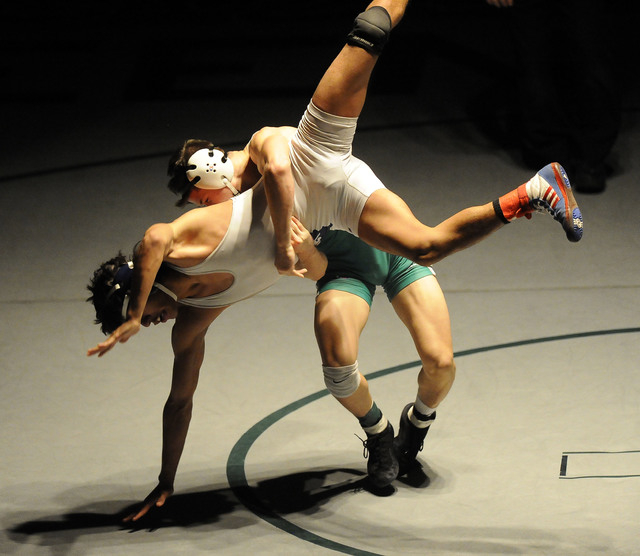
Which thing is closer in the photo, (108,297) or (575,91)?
(108,297)

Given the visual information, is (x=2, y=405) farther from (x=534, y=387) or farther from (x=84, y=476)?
(x=534, y=387)

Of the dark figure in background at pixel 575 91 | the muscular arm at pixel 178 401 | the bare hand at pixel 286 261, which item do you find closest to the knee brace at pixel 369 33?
the bare hand at pixel 286 261

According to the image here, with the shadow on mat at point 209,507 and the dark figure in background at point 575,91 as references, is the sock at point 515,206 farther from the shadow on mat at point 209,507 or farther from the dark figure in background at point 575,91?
the dark figure in background at point 575,91

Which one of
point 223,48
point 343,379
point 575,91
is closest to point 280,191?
point 343,379

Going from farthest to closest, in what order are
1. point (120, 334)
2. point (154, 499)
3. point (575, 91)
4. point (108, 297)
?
point (575, 91), point (154, 499), point (108, 297), point (120, 334)

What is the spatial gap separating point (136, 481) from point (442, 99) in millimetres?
4384

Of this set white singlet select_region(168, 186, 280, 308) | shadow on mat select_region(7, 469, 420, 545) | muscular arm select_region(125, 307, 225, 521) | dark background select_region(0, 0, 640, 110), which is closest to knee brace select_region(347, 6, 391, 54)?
white singlet select_region(168, 186, 280, 308)

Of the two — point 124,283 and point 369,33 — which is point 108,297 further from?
point 369,33

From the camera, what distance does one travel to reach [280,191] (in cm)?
326

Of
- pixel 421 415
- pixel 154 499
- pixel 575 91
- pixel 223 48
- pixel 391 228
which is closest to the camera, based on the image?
pixel 391 228

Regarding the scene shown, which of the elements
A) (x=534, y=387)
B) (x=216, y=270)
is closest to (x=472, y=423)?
(x=534, y=387)

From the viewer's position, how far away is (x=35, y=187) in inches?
256

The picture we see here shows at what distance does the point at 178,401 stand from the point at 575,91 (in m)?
3.40

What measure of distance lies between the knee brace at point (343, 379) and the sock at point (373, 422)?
0.13m
